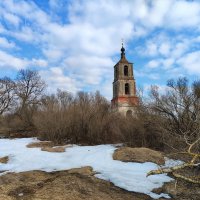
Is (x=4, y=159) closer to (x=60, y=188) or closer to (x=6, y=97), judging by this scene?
(x=60, y=188)

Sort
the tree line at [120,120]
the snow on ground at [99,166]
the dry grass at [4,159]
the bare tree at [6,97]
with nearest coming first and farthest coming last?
the snow on ground at [99,166]
the dry grass at [4,159]
the tree line at [120,120]
the bare tree at [6,97]

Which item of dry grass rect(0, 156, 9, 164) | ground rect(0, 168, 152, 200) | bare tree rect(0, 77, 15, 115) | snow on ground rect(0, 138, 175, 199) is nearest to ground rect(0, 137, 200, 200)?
ground rect(0, 168, 152, 200)

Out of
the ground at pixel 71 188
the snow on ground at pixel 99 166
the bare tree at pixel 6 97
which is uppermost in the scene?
the bare tree at pixel 6 97

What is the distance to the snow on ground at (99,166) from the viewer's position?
8959 millimetres

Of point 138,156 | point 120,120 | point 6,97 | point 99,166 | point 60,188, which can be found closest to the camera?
point 60,188

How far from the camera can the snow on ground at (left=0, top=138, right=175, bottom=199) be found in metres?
8.96

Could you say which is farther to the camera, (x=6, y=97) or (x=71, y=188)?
(x=6, y=97)

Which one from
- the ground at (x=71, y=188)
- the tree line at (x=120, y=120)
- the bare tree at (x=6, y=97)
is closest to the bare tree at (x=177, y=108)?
the tree line at (x=120, y=120)

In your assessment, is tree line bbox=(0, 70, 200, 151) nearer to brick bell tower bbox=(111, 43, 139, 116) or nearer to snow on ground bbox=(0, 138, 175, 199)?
snow on ground bbox=(0, 138, 175, 199)

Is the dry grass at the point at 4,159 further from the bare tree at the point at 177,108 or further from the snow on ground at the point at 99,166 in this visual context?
the bare tree at the point at 177,108

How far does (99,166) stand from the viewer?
1144 centimetres

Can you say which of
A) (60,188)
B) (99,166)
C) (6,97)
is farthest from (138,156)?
(6,97)

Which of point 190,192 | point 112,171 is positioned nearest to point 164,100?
point 112,171

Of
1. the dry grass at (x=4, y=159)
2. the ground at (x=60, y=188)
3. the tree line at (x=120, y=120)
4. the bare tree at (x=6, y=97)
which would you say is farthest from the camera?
the bare tree at (x=6, y=97)
